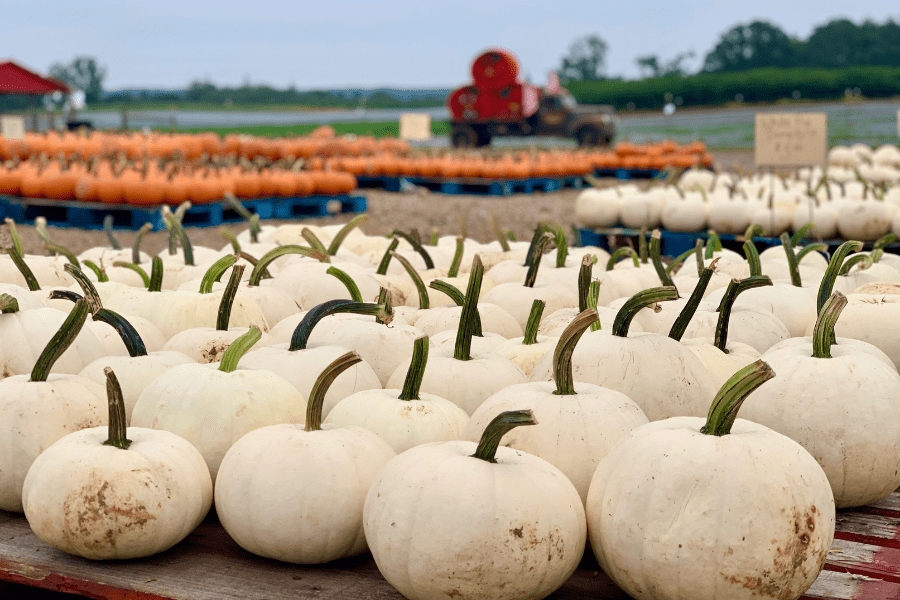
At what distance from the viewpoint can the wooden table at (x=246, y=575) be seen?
1686 mm

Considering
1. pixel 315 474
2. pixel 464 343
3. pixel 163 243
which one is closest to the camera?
pixel 315 474

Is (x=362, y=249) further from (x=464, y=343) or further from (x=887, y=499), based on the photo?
(x=887, y=499)

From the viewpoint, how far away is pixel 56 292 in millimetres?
2301

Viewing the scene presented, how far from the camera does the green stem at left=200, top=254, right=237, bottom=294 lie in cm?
260

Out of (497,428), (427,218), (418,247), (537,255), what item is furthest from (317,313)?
(427,218)

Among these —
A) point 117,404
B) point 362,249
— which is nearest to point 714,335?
point 117,404

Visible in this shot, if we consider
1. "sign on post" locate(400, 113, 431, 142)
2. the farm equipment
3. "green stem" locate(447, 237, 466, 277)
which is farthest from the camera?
the farm equipment

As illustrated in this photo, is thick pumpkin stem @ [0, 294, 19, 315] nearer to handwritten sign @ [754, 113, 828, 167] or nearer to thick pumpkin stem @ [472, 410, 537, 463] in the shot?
thick pumpkin stem @ [472, 410, 537, 463]

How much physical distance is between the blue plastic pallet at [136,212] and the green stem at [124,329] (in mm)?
6669

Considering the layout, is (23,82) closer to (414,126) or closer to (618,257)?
(414,126)

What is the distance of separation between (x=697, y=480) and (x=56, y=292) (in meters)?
1.57

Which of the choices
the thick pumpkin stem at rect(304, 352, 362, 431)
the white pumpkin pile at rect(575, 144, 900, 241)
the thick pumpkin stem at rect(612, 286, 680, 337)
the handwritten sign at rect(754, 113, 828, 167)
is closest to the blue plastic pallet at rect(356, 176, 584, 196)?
the white pumpkin pile at rect(575, 144, 900, 241)

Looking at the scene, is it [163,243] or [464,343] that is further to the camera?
[163,243]

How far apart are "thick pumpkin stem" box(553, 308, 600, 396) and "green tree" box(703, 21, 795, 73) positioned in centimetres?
6738
